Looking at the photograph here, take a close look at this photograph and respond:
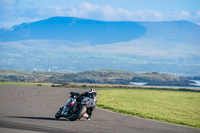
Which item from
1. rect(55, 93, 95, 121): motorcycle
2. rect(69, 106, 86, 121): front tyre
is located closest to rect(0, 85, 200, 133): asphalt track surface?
rect(69, 106, 86, 121): front tyre

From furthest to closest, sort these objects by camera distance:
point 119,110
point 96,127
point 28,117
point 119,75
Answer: point 119,75
point 119,110
point 28,117
point 96,127

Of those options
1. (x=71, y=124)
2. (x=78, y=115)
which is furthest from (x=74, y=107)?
(x=71, y=124)

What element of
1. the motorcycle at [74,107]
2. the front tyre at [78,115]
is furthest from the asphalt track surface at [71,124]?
the motorcycle at [74,107]

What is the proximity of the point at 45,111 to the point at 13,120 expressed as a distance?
3.92m

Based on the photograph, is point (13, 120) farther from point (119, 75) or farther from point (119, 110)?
point (119, 75)

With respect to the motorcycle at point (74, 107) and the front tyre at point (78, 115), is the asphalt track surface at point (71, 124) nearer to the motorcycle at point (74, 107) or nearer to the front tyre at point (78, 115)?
the front tyre at point (78, 115)

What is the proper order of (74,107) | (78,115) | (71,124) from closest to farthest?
(71,124) < (78,115) < (74,107)

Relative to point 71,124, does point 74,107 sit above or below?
above

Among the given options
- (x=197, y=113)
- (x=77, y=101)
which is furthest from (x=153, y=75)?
(x=77, y=101)

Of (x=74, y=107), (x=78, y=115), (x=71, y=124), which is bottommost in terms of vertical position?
(x=71, y=124)

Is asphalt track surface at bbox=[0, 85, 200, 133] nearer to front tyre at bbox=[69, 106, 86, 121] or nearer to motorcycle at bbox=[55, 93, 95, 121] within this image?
front tyre at bbox=[69, 106, 86, 121]

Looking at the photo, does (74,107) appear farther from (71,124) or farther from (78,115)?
(71,124)

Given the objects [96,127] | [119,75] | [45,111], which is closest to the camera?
[96,127]

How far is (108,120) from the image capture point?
17.4m
